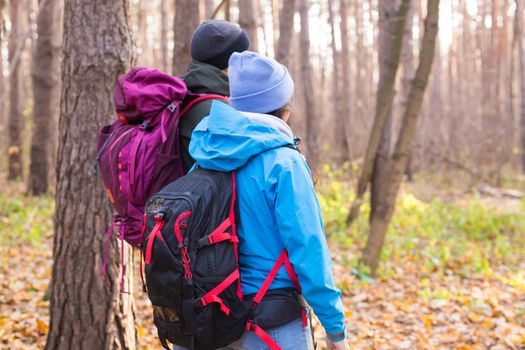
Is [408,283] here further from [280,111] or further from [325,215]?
[280,111]

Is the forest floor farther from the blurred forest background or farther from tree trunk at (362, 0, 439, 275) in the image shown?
tree trunk at (362, 0, 439, 275)

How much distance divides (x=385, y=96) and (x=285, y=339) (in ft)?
18.7

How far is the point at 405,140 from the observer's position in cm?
606

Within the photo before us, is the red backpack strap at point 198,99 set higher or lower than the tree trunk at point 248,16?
lower

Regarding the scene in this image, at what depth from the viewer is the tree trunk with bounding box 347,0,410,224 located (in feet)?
21.2

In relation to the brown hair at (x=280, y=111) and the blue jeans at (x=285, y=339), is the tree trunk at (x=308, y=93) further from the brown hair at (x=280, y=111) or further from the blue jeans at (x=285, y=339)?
the blue jeans at (x=285, y=339)

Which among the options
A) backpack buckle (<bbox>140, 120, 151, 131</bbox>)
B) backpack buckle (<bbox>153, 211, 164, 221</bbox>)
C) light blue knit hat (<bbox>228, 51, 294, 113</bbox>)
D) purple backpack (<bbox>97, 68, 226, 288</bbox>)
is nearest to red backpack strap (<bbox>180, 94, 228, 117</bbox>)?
purple backpack (<bbox>97, 68, 226, 288</bbox>)

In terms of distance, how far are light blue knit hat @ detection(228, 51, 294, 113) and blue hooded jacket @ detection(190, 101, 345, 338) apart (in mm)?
107

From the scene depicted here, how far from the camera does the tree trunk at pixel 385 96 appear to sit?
6473 mm

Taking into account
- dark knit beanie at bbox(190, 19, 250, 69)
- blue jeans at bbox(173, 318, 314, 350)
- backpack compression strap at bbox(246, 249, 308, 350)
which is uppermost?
dark knit beanie at bbox(190, 19, 250, 69)

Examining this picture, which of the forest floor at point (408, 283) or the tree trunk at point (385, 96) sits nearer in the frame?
the forest floor at point (408, 283)

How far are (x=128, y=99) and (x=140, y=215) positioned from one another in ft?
1.68

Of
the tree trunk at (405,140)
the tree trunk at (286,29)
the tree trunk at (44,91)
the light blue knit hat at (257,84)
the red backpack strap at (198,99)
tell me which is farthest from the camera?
the tree trunk at (44,91)

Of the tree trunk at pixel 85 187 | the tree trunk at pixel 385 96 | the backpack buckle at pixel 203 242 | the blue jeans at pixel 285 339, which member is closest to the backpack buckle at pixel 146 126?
the backpack buckle at pixel 203 242
